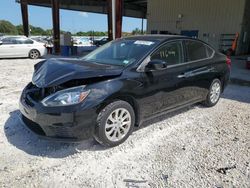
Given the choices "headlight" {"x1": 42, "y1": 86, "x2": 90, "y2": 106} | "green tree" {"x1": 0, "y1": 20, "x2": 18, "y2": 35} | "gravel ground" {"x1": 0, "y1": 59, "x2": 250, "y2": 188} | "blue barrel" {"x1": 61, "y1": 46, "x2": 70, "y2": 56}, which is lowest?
"gravel ground" {"x1": 0, "y1": 59, "x2": 250, "y2": 188}

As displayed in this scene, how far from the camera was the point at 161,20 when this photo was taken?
75.0 ft

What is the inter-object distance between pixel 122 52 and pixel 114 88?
1.05m

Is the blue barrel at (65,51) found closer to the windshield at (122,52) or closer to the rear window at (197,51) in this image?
the windshield at (122,52)

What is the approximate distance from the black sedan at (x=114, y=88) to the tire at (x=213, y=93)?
0.49 metres

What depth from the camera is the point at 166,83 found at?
401 cm

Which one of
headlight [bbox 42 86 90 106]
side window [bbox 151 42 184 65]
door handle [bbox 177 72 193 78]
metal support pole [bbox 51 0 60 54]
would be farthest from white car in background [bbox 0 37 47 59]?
headlight [bbox 42 86 90 106]

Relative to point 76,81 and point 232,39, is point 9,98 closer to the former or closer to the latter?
point 76,81

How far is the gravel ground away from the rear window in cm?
116

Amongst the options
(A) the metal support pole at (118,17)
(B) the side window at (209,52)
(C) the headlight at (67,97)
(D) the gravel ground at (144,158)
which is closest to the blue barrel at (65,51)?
(A) the metal support pole at (118,17)

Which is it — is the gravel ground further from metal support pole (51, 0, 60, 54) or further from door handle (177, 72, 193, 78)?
metal support pole (51, 0, 60, 54)

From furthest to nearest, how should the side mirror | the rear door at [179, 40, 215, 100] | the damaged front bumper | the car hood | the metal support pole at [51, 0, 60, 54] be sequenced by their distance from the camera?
the metal support pole at [51, 0, 60, 54] → the rear door at [179, 40, 215, 100] → the side mirror → the car hood → the damaged front bumper

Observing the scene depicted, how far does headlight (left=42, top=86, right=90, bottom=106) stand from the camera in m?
3.08

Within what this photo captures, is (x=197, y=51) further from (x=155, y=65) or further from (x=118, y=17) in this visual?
(x=118, y=17)

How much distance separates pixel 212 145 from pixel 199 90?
1.44 m
